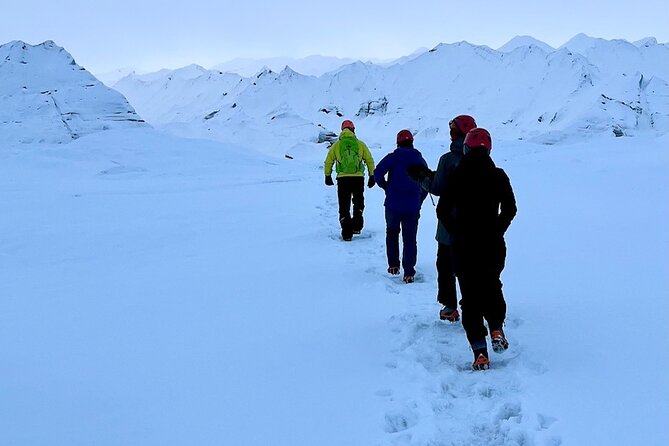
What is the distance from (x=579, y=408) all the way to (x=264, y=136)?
103349mm

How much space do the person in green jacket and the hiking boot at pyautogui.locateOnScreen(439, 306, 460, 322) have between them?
12.8ft

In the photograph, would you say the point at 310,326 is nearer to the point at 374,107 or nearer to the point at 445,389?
the point at 445,389

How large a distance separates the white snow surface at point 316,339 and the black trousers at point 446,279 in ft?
0.74

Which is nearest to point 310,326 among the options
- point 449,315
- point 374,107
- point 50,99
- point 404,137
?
point 449,315

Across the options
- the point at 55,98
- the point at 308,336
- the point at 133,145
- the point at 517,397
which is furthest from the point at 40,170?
the point at 55,98

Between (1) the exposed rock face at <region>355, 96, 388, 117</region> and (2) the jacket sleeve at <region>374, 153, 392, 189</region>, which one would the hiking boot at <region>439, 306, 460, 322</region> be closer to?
(2) the jacket sleeve at <region>374, 153, 392, 189</region>

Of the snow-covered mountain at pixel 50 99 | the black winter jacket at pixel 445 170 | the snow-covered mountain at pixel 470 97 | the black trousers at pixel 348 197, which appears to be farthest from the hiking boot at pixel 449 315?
the snow-covered mountain at pixel 470 97

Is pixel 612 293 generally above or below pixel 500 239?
below

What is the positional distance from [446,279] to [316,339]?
4.36ft

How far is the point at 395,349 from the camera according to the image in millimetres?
4543

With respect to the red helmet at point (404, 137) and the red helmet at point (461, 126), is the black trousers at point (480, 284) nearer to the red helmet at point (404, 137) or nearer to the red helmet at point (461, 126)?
the red helmet at point (461, 126)

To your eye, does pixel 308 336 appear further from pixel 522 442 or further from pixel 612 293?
pixel 612 293

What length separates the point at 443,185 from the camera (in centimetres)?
474

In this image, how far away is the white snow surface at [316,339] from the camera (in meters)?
3.36
